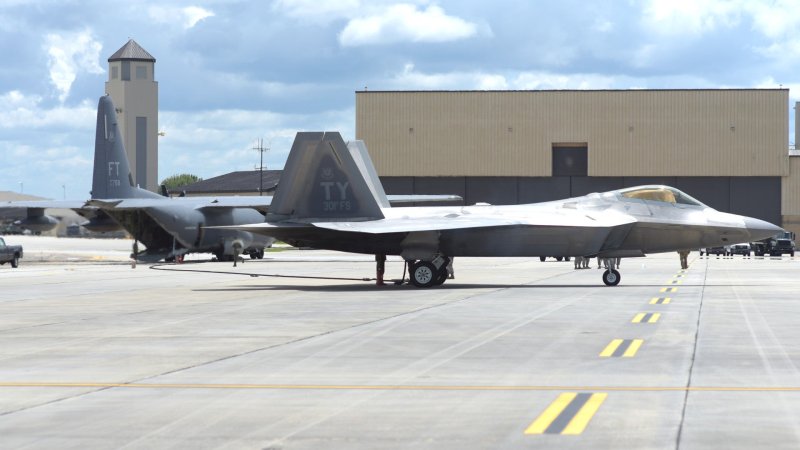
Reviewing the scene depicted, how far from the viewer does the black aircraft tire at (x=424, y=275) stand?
30953mm

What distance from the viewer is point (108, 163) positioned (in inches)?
2140

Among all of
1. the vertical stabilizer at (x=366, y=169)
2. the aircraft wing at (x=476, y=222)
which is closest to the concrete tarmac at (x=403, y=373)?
the aircraft wing at (x=476, y=222)

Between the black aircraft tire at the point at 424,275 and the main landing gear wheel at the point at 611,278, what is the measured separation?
4692 mm

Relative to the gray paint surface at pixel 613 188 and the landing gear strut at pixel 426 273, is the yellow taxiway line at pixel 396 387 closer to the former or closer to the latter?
the landing gear strut at pixel 426 273

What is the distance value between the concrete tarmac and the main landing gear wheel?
5850 millimetres

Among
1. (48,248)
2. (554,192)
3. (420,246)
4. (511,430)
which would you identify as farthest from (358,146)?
(554,192)

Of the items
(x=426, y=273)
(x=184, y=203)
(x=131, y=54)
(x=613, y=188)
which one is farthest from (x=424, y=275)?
(x=131, y=54)

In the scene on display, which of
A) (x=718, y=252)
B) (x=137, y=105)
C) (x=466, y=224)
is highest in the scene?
(x=137, y=105)

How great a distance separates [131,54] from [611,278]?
14855 centimetres

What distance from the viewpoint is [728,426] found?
885 centimetres

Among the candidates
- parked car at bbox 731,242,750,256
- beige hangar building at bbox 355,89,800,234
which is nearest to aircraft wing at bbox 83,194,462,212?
parked car at bbox 731,242,750,256

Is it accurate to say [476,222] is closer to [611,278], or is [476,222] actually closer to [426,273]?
[426,273]

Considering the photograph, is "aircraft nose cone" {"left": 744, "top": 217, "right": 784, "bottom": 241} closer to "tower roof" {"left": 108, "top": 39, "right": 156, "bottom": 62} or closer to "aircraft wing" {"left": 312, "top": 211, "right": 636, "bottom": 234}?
"aircraft wing" {"left": 312, "top": 211, "right": 636, "bottom": 234}

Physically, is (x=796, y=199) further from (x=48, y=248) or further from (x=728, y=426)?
(x=728, y=426)
